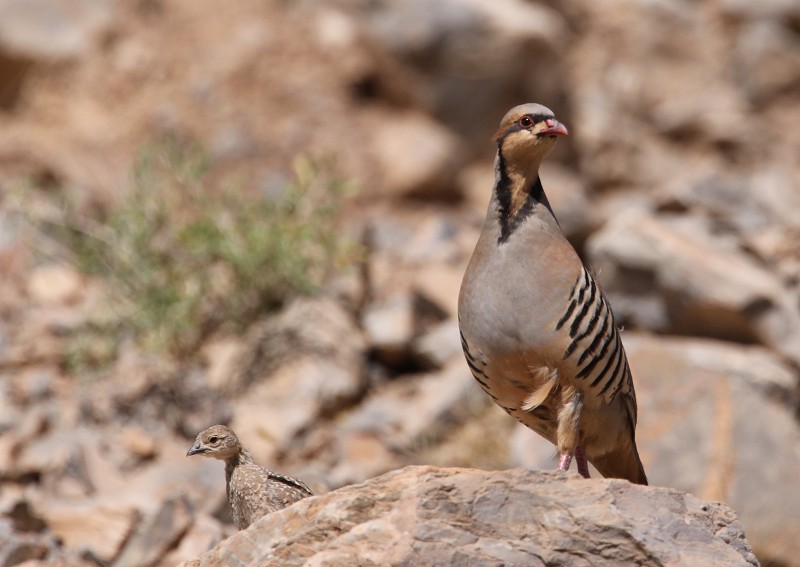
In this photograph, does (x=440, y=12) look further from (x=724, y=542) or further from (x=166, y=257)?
(x=724, y=542)

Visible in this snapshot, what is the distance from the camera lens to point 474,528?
12.5 feet

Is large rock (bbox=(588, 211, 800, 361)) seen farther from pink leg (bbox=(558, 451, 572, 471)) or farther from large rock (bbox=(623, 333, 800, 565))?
pink leg (bbox=(558, 451, 572, 471))

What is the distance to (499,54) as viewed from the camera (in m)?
12.5

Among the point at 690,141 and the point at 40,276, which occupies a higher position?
the point at 690,141

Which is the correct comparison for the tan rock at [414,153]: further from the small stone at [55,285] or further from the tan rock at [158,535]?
the tan rock at [158,535]

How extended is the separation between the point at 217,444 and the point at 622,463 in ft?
6.30

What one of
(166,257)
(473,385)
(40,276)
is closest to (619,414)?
(473,385)

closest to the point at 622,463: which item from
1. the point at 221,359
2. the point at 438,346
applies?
the point at 438,346

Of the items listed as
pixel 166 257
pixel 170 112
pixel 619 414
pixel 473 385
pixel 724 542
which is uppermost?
pixel 170 112

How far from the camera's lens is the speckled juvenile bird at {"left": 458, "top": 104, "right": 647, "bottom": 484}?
4.85 m

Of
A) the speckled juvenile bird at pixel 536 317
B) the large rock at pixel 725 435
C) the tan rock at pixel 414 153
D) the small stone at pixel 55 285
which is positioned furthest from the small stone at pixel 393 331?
→ the speckled juvenile bird at pixel 536 317

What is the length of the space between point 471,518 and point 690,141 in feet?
34.8

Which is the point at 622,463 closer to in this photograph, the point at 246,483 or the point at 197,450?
the point at 246,483

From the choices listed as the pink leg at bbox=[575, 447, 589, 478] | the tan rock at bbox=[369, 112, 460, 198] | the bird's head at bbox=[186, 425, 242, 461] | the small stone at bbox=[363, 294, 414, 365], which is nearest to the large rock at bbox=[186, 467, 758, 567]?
the bird's head at bbox=[186, 425, 242, 461]
